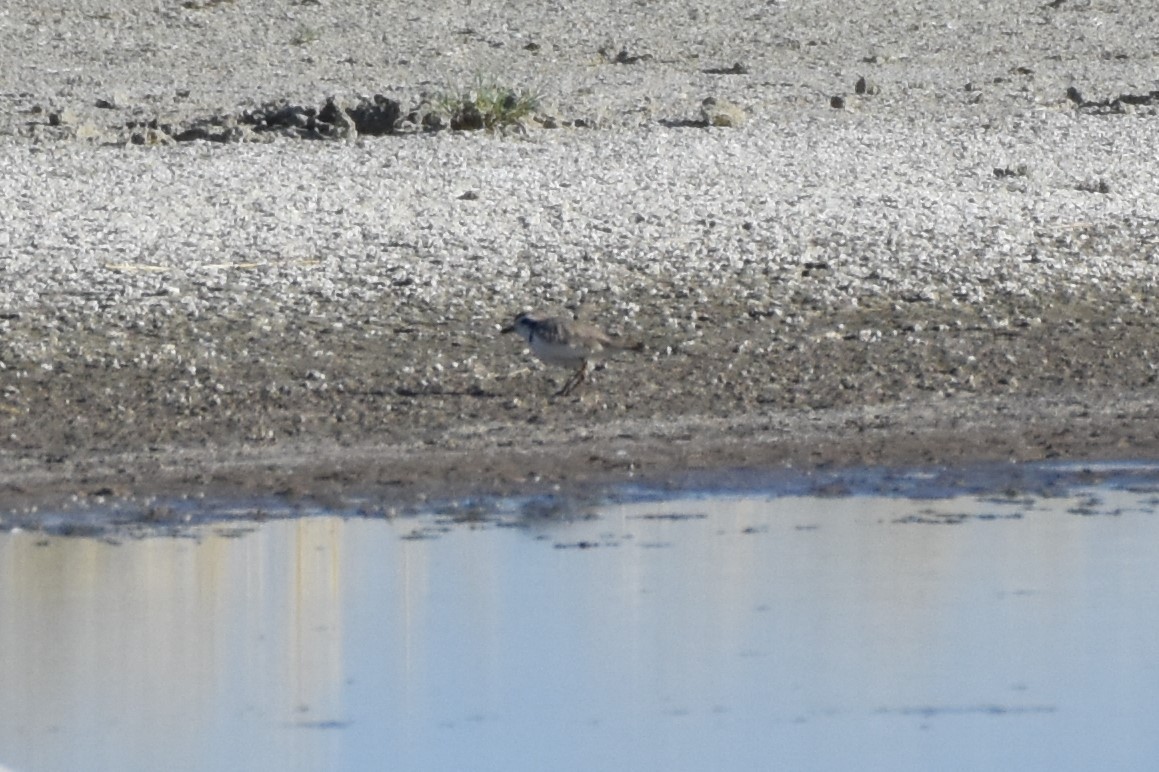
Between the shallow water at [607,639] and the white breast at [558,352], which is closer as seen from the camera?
the shallow water at [607,639]

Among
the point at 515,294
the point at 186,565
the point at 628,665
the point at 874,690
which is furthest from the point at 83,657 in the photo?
the point at 515,294

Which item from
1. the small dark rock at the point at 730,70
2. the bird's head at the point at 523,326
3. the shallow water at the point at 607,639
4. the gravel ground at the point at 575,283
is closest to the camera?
the shallow water at the point at 607,639

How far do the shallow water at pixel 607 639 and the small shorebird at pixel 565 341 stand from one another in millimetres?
1160

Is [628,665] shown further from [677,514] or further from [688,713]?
[677,514]

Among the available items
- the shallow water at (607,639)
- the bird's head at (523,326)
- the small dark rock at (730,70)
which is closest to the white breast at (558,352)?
the bird's head at (523,326)

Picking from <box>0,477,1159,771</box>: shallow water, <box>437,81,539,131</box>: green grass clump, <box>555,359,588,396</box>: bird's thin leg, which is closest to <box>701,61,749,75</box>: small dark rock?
<box>437,81,539,131</box>: green grass clump

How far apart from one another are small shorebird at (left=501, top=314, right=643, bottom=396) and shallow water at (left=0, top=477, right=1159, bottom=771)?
3.81ft

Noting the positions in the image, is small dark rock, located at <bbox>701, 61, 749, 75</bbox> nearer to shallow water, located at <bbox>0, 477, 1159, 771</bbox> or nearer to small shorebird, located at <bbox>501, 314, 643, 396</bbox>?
small shorebird, located at <bbox>501, 314, 643, 396</bbox>

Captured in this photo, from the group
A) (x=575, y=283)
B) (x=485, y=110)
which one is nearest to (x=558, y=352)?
(x=575, y=283)

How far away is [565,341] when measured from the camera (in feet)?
30.3

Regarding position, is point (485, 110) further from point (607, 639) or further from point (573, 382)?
point (607, 639)

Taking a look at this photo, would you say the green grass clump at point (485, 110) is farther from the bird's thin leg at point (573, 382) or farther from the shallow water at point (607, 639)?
the shallow water at point (607, 639)

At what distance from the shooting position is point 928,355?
395 inches

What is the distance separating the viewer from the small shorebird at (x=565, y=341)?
30.3 feet
